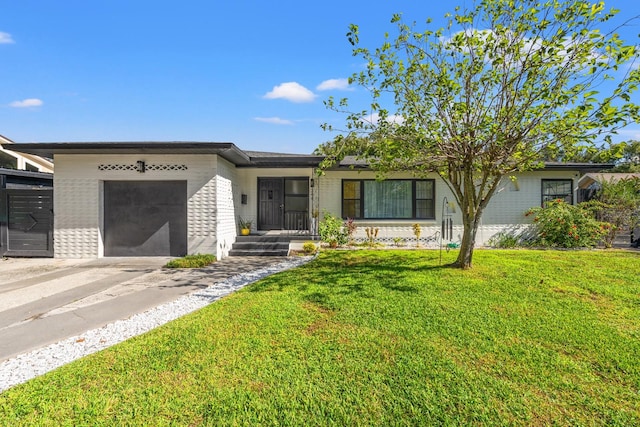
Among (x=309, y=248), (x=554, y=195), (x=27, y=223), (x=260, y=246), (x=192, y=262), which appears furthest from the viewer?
(x=554, y=195)

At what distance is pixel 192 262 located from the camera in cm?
793

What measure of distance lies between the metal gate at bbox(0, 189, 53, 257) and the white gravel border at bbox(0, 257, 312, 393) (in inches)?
275

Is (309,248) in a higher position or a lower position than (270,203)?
lower

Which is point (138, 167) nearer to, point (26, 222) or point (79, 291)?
point (26, 222)

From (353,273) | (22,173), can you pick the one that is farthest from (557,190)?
(22,173)

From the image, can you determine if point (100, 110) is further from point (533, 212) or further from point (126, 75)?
A: point (533, 212)

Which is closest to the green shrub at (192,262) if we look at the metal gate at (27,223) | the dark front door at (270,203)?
the dark front door at (270,203)

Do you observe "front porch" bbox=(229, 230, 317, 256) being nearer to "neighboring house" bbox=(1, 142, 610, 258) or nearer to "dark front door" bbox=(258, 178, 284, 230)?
"neighboring house" bbox=(1, 142, 610, 258)

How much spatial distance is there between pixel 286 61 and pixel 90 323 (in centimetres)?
1005

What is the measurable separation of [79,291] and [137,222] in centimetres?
399

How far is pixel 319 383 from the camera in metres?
2.69

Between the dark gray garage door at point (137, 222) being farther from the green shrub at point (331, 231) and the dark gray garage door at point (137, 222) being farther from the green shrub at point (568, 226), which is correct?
the green shrub at point (568, 226)

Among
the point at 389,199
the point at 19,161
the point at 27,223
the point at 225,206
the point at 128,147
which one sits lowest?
the point at 27,223

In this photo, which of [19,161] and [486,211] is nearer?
[486,211]
